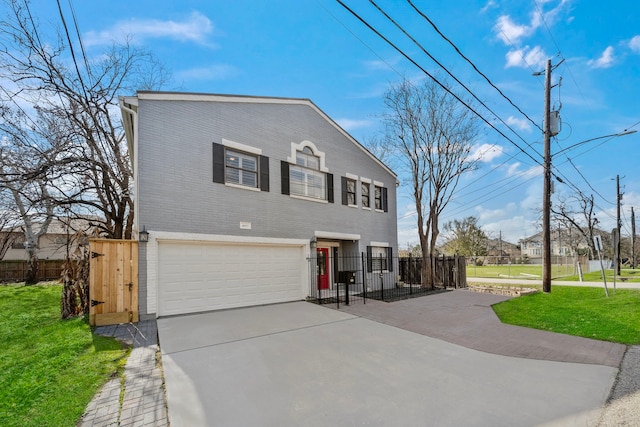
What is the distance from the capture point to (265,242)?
1005 centimetres

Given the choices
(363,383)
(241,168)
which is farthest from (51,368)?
(241,168)

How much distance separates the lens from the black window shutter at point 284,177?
10870mm

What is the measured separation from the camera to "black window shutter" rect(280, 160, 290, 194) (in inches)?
428

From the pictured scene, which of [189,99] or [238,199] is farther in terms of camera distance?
[238,199]

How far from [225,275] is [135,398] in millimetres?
5539

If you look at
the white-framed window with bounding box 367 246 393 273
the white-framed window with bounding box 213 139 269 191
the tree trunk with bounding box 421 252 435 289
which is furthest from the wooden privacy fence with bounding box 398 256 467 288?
the white-framed window with bounding box 213 139 269 191

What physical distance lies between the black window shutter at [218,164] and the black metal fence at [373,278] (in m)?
4.52

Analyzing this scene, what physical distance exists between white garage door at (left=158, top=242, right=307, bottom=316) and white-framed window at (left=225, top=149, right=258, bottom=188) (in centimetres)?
215

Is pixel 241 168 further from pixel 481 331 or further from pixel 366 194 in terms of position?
pixel 481 331

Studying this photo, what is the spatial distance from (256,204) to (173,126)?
135 inches

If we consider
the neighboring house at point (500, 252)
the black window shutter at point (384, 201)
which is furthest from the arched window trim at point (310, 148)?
the neighboring house at point (500, 252)

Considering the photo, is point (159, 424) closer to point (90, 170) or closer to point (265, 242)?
point (265, 242)

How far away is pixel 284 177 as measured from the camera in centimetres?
1095

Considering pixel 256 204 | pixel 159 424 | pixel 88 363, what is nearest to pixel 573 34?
pixel 256 204
